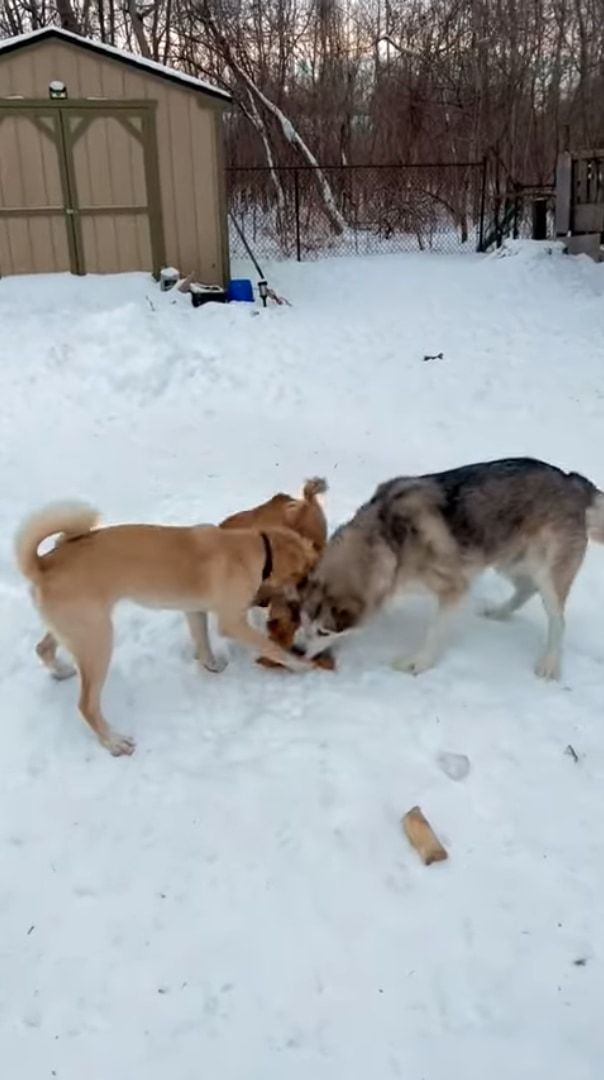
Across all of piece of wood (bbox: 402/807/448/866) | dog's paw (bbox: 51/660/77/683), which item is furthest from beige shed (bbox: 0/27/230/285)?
piece of wood (bbox: 402/807/448/866)

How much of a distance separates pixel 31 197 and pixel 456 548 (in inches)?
429

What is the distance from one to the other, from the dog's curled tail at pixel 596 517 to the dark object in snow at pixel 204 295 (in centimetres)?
877

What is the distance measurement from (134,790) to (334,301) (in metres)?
11.0

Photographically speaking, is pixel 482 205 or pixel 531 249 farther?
pixel 482 205

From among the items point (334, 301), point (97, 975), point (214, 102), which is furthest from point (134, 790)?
point (214, 102)

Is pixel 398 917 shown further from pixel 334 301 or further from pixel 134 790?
pixel 334 301

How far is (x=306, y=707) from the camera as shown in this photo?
3.59 m

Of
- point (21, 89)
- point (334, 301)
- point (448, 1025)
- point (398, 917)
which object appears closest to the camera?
point (448, 1025)

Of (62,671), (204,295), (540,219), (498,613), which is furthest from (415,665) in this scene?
(540,219)

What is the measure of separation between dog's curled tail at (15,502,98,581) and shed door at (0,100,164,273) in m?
10.3

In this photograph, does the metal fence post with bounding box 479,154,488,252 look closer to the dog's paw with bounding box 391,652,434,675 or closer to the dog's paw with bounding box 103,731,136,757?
the dog's paw with bounding box 391,652,434,675

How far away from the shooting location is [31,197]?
12.2 metres

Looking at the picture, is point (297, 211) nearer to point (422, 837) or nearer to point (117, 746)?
point (117, 746)

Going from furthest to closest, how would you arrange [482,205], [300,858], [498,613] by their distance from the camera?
1. [482,205]
2. [498,613]
3. [300,858]
